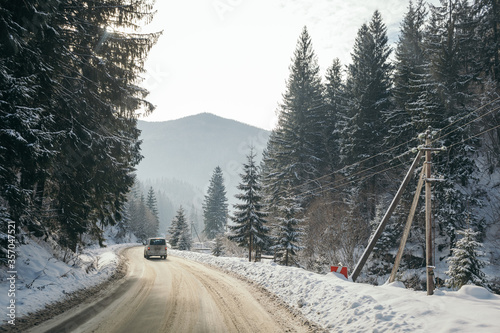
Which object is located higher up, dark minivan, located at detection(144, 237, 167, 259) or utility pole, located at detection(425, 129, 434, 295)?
utility pole, located at detection(425, 129, 434, 295)

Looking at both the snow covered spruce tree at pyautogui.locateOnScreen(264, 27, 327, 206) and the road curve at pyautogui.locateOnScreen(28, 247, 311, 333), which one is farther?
the snow covered spruce tree at pyautogui.locateOnScreen(264, 27, 327, 206)

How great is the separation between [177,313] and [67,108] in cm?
720

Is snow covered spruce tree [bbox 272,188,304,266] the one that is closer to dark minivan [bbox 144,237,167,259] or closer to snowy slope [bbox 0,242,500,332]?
snowy slope [bbox 0,242,500,332]

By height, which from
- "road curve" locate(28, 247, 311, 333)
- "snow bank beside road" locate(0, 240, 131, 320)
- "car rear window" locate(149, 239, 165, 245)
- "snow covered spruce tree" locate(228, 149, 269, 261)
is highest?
"snow covered spruce tree" locate(228, 149, 269, 261)

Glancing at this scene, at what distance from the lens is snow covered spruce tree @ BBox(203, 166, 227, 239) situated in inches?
2642

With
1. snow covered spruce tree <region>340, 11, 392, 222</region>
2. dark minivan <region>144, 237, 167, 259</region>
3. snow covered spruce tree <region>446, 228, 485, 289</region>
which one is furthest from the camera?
snow covered spruce tree <region>340, 11, 392, 222</region>

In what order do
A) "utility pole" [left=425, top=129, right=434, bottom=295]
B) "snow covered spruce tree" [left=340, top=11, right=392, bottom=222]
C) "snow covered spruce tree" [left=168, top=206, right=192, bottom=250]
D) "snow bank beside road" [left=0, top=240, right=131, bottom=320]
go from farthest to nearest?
1. "snow covered spruce tree" [left=168, top=206, right=192, bottom=250]
2. "snow covered spruce tree" [left=340, top=11, right=392, bottom=222]
3. "utility pole" [left=425, top=129, right=434, bottom=295]
4. "snow bank beside road" [left=0, top=240, right=131, bottom=320]

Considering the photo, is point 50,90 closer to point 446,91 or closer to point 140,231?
point 446,91

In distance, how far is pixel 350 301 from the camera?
25.4 feet

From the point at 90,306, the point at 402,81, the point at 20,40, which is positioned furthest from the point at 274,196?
the point at 20,40

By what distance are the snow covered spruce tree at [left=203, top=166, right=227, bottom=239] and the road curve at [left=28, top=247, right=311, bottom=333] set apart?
56.5 meters

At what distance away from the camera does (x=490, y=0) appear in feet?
84.7

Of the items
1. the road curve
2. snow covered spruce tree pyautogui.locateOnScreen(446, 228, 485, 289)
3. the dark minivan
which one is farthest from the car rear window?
snow covered spruce tree pyautogui.locateOnScreen(446, 228, 485, 289)

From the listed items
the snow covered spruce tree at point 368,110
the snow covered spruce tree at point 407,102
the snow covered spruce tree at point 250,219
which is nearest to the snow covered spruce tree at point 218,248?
the snow covered spruce tree at point 250,219
